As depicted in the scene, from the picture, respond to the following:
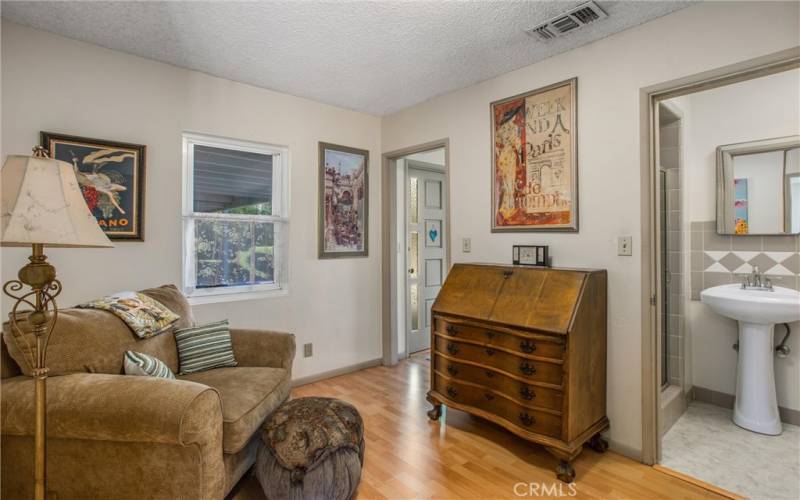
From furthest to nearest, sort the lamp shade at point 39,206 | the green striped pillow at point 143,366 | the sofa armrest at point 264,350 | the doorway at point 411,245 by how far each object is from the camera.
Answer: the doorway at point 411,245 → the sofa armrest at point 264,350 → the green striped pillow at point 143,366 → the lamp shade at point 39,206

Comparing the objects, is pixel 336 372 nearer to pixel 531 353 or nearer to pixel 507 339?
pixel 507 339

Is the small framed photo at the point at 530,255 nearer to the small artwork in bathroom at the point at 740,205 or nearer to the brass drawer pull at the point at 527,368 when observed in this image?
the brass drawer pull at the point at 527,368

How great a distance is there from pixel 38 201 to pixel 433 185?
3.78 meters

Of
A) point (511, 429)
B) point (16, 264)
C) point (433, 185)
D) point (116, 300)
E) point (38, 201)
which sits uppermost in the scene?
point (433, 185)

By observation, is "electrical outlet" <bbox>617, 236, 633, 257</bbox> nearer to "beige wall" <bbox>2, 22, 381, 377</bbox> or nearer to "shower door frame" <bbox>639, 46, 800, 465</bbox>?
"shower door frame" <bbox>639, 46, 800, 465</bbox>

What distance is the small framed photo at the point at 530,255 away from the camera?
269 centimetres

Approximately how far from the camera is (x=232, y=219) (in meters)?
3.19

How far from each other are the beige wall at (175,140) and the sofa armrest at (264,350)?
0.69 metres

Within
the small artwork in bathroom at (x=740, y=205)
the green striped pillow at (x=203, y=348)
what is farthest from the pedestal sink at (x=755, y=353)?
the green striped pillow at (x=203, y=348)

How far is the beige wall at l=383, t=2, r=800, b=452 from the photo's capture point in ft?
6.54

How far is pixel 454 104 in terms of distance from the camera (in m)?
3.35

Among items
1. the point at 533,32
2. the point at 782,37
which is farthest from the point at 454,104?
the point at 782,37

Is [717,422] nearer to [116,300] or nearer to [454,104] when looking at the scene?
[454,104]

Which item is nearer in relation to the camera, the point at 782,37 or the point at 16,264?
the point at 782,37
